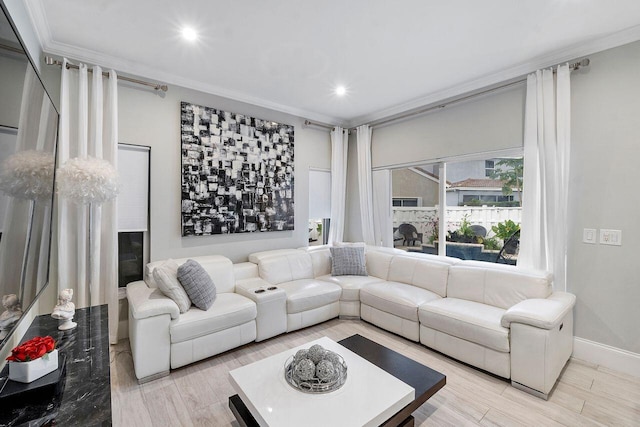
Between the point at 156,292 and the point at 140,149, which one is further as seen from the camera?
the point at 140,149

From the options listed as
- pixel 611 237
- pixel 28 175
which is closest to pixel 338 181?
pixel 611 237

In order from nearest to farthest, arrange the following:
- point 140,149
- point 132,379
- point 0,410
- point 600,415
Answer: point 0,410 → point 600,415 → point 132,379 → point 140,149

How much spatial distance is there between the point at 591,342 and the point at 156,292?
3.96 metres

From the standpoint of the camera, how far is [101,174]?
7.85 ft

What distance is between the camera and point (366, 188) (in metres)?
4.70

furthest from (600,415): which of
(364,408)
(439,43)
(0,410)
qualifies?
(0,410)

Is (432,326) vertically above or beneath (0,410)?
beneath

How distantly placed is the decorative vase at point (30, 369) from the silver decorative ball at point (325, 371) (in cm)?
128

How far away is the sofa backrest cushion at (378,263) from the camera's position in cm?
396

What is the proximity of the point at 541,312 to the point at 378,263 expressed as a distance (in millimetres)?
2013

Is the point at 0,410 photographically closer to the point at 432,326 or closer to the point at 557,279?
the point at 432,326

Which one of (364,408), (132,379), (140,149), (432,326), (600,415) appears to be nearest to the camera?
(364,408)

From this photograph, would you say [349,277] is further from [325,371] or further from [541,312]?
[325,371]

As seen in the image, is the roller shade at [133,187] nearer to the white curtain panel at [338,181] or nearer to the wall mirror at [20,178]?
the wall mirror at [20,178]
